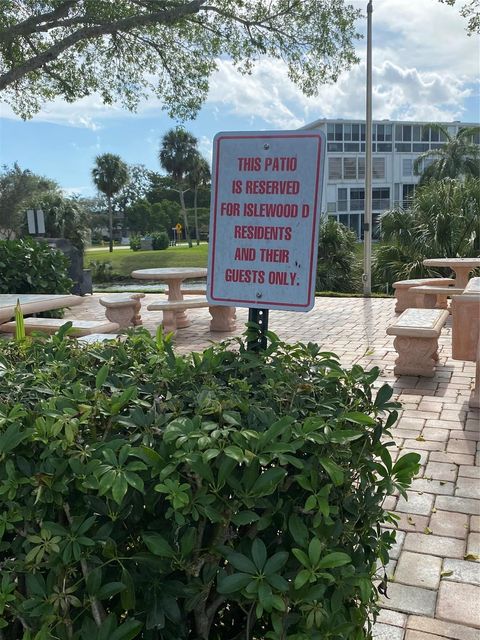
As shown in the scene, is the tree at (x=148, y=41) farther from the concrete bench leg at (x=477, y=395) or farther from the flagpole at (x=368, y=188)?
the concrete bench leg at (x=477, y=395)

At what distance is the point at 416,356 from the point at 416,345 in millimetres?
117

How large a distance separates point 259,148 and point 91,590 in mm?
1386

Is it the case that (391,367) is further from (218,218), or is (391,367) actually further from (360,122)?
(360,122)

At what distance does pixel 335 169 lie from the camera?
44.6m

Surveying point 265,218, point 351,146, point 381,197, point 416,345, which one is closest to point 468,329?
point 416,345

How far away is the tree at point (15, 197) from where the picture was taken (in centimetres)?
3160

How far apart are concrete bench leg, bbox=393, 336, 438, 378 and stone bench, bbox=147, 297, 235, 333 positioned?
3.10 m

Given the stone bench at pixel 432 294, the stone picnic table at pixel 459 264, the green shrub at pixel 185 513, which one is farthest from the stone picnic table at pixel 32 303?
the stone picnic table at pixel 459 264

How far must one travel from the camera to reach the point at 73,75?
13.8 m

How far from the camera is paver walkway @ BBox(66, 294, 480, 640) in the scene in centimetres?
227

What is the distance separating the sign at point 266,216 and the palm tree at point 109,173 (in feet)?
176

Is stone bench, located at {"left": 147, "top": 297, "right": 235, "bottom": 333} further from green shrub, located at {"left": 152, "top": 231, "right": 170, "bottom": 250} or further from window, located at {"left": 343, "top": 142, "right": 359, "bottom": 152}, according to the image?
green shrub, located at {"left": 152, "top": 231, "right": 170, "bottom": 250}

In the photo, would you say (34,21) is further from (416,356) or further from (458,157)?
(458,157)

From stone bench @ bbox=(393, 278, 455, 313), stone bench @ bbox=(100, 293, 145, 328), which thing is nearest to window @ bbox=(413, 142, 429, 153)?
stone bench @ bbox=(393, 278, 455, 313)
